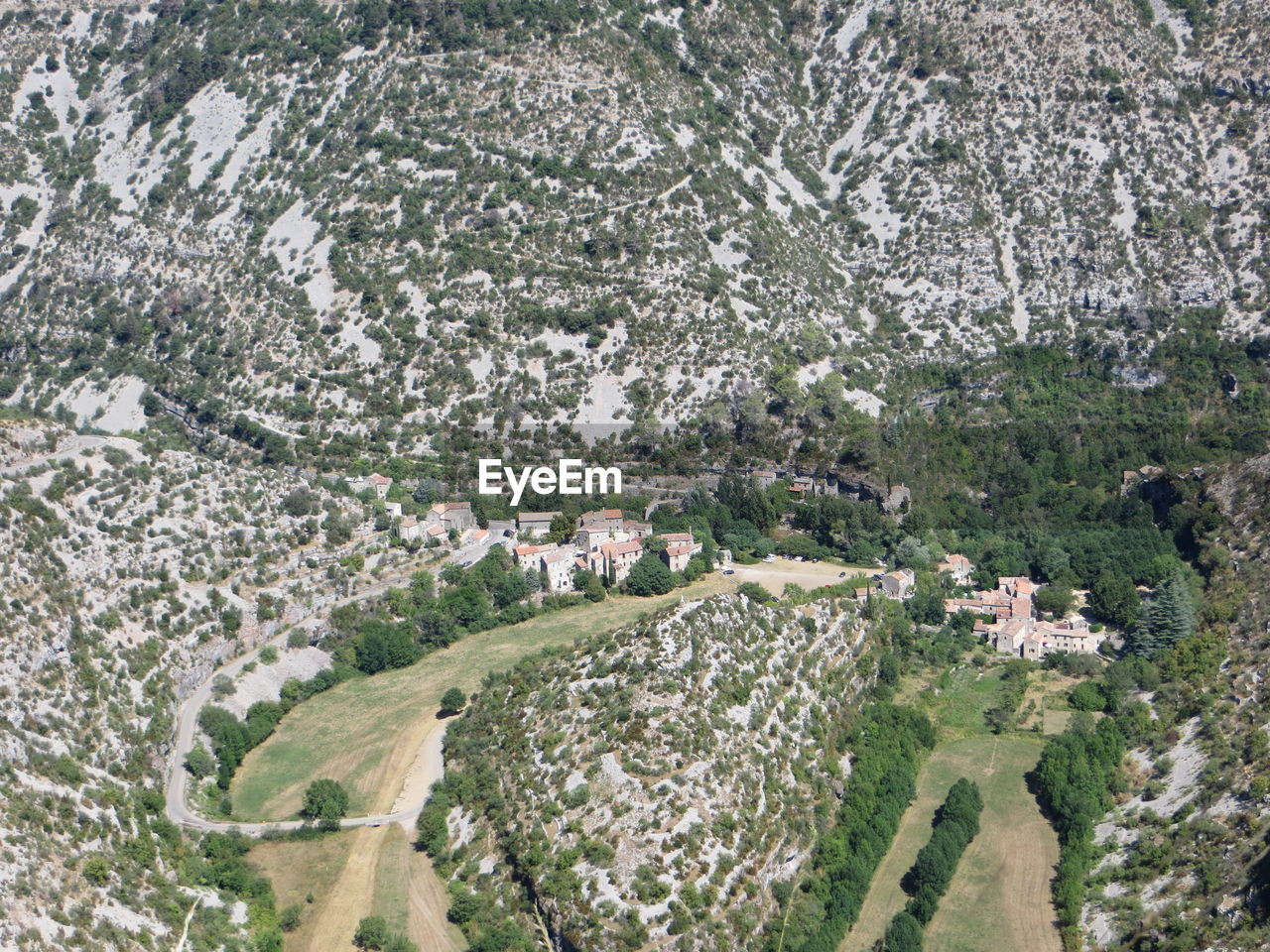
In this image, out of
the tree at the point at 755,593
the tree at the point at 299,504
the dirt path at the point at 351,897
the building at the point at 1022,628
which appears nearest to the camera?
the dirt path at the point at 351,897

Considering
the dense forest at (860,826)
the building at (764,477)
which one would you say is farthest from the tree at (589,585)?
the dense forest at (860,826)

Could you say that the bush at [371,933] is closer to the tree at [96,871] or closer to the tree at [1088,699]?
the tree at [96,871]

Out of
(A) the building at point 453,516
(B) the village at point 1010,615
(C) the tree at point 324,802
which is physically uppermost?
(A) the building at point 453,516

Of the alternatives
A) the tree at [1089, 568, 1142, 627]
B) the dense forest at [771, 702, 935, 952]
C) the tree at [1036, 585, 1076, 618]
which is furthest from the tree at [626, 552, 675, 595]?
the tree at [1089, 568, 1142, 627]

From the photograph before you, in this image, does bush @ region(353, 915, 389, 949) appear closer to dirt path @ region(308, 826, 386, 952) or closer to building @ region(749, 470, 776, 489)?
dirt path @ region(308, 826, 386, 952)

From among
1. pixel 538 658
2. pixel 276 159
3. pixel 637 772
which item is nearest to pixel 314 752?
pixel 538 658
